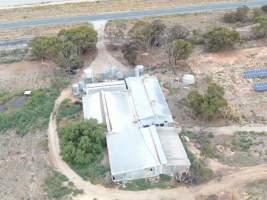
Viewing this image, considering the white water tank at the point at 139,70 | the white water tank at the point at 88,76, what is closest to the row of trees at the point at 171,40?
the white water tank at the point at 139,70

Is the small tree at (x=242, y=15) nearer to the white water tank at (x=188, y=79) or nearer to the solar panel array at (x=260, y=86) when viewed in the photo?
the solar panel array at (x=260, y=86)

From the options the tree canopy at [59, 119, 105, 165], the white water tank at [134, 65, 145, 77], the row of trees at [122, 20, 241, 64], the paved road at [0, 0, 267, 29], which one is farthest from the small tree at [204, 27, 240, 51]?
the tree canopy at [59, 119, 105, 165]

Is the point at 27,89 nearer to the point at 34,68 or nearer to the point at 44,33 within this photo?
the point at 34,68

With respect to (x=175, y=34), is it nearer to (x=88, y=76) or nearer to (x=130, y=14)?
(x=88, y=76)

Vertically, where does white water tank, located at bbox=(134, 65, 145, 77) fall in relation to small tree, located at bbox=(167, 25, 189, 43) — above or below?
below

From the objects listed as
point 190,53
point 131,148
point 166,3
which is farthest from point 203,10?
point 131,148

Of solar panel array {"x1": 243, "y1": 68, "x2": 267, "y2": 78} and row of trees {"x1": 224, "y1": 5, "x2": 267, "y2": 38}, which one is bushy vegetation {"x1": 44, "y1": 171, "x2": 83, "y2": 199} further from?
row of trees {"x1": 224, "y1": 5, "x2": 267, "y2": 38}
